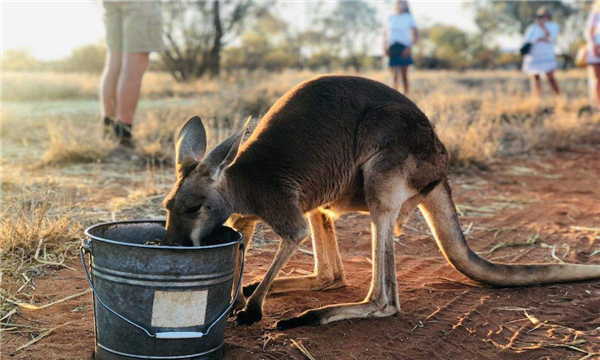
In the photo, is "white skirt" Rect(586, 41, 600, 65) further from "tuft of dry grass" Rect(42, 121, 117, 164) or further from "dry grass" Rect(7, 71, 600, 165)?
"tuft of dry grass" Rect(42, 121, 117, 164)

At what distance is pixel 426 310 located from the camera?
134 inches

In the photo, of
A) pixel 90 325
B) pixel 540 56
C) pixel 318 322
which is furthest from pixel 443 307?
pixel 540 56

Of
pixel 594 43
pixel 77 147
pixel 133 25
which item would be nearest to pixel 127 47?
pixel 133 25

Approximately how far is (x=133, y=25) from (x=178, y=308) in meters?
4.09

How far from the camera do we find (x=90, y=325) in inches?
121

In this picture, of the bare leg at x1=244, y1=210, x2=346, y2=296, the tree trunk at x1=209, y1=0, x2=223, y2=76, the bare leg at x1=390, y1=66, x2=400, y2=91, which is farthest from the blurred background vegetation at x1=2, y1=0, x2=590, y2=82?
the bare leg at x1=244, y1=210, x2=346, y2=296

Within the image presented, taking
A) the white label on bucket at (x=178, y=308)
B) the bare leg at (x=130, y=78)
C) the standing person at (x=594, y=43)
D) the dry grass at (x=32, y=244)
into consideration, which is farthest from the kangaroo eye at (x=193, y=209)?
the standing person at (x=594, y=43)

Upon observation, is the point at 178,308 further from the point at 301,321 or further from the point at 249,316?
the point at 301,321

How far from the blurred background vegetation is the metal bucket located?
1297 centimetres

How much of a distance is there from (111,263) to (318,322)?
1.06 m

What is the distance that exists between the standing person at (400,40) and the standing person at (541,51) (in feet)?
8.60

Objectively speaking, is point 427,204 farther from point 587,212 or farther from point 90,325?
point 587,212

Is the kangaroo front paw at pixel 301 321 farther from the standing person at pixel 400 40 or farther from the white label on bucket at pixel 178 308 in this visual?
the standing person at pixel 400 40

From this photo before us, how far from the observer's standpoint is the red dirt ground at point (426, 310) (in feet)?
9.60
